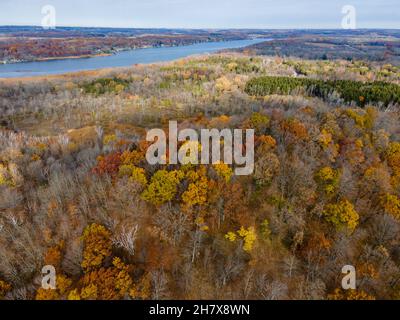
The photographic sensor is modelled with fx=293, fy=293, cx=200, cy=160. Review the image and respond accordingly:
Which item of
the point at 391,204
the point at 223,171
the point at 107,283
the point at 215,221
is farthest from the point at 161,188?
the point at 391,204

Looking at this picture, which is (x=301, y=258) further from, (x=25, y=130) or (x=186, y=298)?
(x=25, y=130)

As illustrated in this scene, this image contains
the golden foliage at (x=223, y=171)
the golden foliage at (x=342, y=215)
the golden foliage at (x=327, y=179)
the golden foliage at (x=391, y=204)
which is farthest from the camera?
the golden foliage at (x=327, y=179)

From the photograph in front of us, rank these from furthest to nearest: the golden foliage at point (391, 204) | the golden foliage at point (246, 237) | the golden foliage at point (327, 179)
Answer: the golden foliage at point (327, 179)
the golden foliage at point (391, 204)
the golden foliage at point (246, 237)

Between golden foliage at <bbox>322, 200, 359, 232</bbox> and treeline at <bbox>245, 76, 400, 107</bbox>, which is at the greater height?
treeline at <bbox>245, 76, 400, 107</bbox>

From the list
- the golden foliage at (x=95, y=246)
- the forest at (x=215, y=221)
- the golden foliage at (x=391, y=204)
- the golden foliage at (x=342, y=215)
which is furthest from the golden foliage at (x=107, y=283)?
the golden foliage at (x=391, y=204)

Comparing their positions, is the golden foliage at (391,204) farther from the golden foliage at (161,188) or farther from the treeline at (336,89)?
the treeline at (336,89)

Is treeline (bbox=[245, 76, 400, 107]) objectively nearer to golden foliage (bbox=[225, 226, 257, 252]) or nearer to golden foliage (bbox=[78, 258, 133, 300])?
golden foliage (bbox=[225, 226, 257, 252])

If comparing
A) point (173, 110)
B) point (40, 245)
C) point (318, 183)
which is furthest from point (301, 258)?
point (173, 110)

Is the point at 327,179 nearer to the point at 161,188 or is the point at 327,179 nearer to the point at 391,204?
the point at 391,204

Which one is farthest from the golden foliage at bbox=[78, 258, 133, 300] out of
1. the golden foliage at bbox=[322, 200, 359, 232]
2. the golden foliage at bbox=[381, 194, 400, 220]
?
the golden foliage at bbox=[381, 194, 400, 220]
